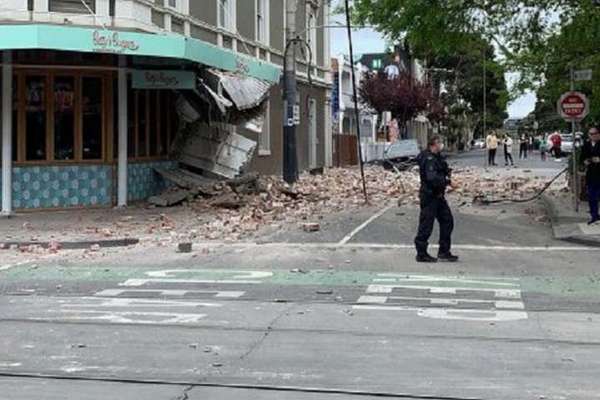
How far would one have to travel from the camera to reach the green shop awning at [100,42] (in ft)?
55.4

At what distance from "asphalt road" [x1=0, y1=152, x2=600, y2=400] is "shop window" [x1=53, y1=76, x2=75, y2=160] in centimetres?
616

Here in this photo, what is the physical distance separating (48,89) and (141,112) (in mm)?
2765

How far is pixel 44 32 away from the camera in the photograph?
17.0 meters

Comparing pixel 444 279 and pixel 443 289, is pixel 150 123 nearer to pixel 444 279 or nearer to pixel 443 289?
pixel 444 279

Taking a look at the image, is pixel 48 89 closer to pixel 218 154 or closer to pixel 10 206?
pixel 10 206

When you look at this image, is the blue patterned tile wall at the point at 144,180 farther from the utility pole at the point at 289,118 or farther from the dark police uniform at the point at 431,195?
the dark police uniform at the point at 431,195

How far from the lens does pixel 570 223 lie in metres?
17.5

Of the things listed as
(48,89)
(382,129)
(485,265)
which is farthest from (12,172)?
(382,129)

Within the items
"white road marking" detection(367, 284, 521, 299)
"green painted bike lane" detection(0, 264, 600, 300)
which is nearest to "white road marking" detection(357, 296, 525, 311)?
"white road marking" detection(367, 284, 521, 299)

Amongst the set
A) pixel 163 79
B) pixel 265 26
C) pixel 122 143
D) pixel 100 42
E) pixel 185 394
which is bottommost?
pixel 185 394

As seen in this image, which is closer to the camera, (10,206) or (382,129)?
(10,206)

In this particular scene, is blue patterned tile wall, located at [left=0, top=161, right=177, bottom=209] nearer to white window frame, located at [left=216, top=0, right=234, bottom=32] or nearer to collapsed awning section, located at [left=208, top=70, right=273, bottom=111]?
collapsed awning section, located at [left=208, top=70, right=273, bottom=111]

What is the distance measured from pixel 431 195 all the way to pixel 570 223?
18.7 ft

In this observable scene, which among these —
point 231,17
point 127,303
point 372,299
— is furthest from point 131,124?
point 372,299
